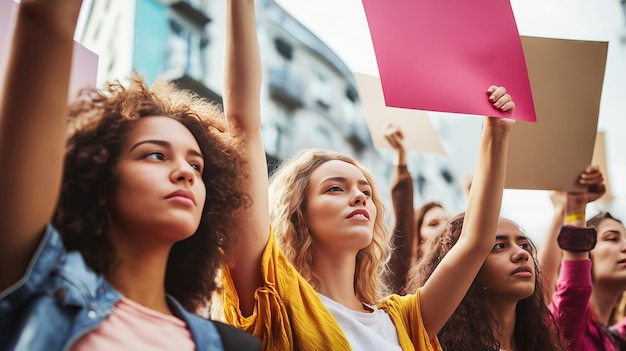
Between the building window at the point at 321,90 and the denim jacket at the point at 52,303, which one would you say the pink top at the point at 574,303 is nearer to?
the denim jacket at the point at 52,303

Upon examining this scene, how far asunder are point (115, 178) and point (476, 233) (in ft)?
2.75

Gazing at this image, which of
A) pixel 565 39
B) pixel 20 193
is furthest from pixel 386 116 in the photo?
pixel 20 193

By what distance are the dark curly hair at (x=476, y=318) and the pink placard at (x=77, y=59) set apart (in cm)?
97

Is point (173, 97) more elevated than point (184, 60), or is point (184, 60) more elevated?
point (184, 60)

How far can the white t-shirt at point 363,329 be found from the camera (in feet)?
4.59

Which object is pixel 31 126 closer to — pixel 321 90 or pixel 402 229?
pixel 402 229

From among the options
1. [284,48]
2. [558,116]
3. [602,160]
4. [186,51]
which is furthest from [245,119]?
[284,48]

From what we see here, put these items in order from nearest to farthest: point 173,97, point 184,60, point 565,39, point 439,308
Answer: point 173,97, point 439,308, point 565,39, point 184,60

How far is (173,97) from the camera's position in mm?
1302

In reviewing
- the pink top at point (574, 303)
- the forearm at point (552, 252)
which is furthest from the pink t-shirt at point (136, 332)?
the forearm at point (552, 252)

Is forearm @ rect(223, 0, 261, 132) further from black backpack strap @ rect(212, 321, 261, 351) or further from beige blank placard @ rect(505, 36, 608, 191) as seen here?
beige blank placard @ rect(505, 36, 608, 191)

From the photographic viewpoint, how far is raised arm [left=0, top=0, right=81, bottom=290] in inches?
36.3

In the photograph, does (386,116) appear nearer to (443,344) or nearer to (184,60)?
(443,344)

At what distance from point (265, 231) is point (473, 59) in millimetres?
627
